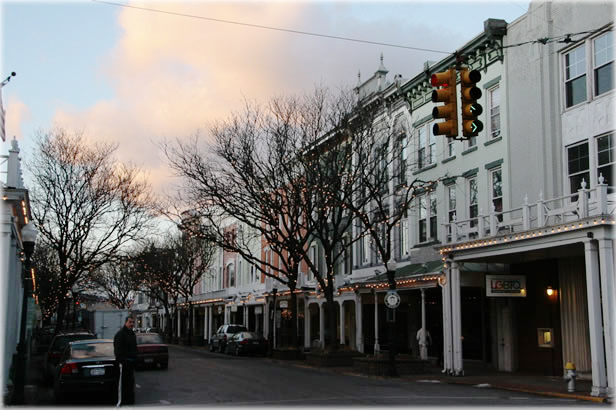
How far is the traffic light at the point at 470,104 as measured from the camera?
37.6 ft

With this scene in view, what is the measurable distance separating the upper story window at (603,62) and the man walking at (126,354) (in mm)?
15393

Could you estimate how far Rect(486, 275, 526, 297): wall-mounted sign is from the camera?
22.3 meters

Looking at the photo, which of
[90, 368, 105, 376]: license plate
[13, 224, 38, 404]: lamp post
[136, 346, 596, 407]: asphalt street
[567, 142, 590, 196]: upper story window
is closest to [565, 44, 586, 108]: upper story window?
[567, 142, 590, 196]: upper story window

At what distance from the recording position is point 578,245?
18.8 meters

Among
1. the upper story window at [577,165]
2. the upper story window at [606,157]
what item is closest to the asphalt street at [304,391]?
the upper story window at [606,157]

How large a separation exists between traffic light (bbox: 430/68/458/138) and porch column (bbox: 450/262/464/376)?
12653 millimetres

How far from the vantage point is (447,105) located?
11.7 m

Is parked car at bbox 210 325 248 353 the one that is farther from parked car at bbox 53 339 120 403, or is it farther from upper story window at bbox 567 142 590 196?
parked car at bbox 53 339 120 403

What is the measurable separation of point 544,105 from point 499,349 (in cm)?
904

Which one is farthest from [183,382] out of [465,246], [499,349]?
[499,349]

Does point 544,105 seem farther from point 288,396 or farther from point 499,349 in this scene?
point 288,396

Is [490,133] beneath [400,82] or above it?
beneath

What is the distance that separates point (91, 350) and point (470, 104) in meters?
11.0

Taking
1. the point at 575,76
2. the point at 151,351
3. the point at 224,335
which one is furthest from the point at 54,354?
the point at 224,335
